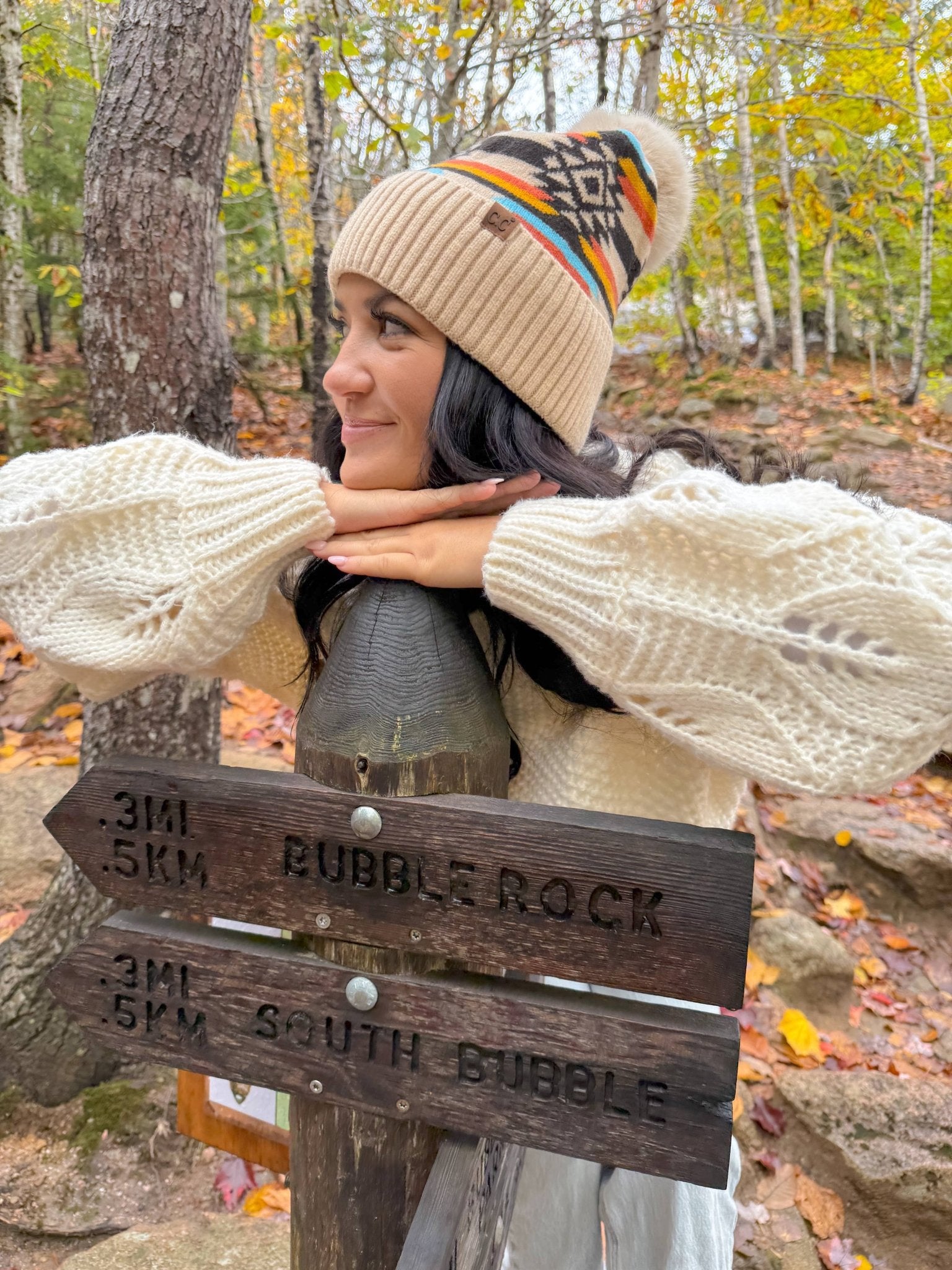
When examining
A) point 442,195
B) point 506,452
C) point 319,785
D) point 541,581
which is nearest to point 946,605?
point 541,581

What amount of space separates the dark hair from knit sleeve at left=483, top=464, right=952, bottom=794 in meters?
0.18

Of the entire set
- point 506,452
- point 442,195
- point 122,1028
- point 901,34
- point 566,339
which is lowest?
point 122,1028

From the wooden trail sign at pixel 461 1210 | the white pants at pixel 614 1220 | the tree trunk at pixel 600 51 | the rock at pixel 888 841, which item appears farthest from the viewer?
the tree trunk at pixel 600 51

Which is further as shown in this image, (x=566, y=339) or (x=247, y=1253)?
(x=247, y=1253)

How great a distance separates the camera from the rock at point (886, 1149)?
269 centimetres

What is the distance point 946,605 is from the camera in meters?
0.99

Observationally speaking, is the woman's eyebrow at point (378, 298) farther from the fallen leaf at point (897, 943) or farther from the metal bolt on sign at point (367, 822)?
the fallen leaf at point (897, 943)

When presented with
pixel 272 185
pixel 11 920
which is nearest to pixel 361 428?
pixel 11 920

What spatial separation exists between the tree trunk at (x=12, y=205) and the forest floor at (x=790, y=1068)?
6.10ft

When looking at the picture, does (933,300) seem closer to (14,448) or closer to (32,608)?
(14,448)

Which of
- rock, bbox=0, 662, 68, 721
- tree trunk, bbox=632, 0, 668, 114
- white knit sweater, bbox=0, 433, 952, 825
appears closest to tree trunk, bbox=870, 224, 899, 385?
tree trunk, bbox=632, 0, 668, 114

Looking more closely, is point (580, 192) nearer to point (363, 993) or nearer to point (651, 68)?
point (363, 993)

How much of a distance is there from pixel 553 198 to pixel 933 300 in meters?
18.6

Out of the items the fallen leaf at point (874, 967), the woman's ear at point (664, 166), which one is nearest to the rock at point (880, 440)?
the fallen leaf at point (874, 967)
